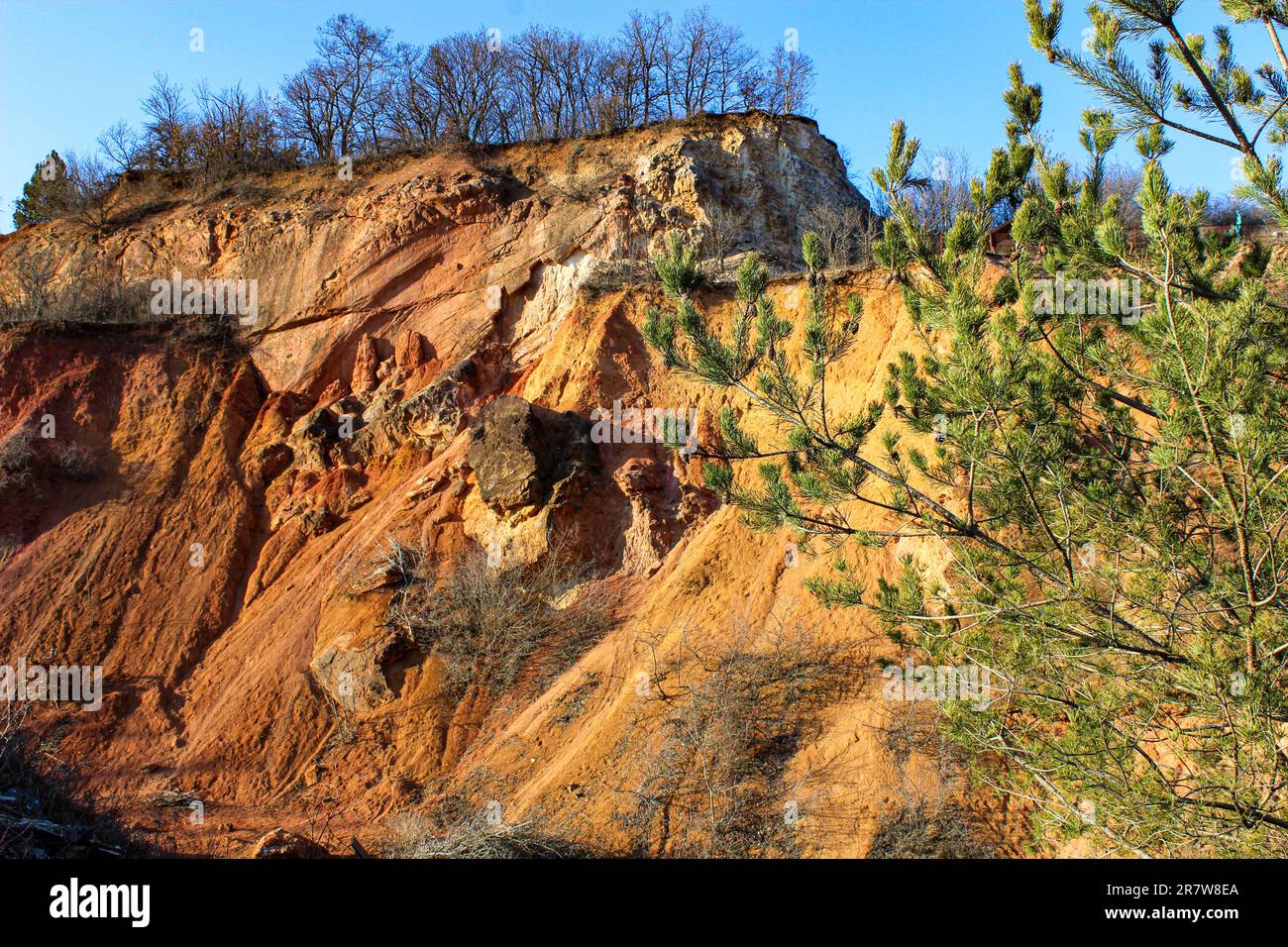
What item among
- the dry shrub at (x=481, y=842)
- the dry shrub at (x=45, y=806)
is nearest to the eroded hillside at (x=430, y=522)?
the dry shrub at (x=481, y=842)

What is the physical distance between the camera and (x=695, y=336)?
17.2 feet

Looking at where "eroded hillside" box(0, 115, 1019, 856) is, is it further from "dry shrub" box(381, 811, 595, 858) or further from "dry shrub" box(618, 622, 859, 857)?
"dry shrub" box(381, 811, 595, 858)

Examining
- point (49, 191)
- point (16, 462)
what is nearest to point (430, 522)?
point (16, 462)

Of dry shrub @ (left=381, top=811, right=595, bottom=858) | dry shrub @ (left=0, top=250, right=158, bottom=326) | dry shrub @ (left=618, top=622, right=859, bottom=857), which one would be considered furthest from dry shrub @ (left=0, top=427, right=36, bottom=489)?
dry shrub @ (left=618, top=622, right=859, bottom=857)

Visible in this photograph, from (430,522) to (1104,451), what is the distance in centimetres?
988

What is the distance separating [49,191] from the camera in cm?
2211

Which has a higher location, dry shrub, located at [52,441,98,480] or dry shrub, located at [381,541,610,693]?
dry shrub, located at [52,441,98,480]

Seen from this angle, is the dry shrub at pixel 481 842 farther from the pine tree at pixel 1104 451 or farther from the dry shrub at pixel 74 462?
the dry shrub at pixel 74 462

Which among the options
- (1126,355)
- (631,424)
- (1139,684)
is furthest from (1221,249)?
(631,424)

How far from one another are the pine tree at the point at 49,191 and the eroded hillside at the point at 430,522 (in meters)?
1.57

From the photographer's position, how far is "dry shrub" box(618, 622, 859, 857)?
780 centimetres

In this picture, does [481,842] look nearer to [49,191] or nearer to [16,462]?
[16,462]

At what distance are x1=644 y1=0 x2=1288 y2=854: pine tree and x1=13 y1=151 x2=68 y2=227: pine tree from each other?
22.6 m

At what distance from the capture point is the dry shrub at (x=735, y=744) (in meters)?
7.80
